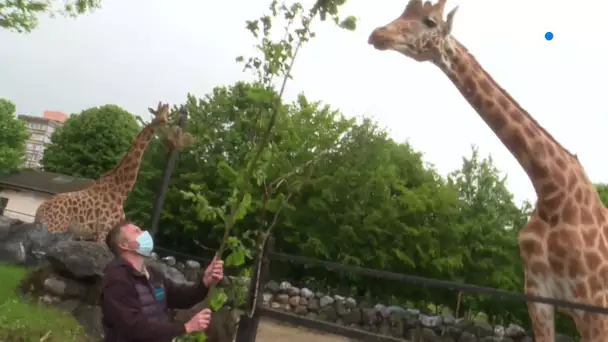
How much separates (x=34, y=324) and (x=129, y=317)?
3228 millimetres

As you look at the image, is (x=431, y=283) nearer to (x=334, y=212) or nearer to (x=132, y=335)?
(x=132, y=335)

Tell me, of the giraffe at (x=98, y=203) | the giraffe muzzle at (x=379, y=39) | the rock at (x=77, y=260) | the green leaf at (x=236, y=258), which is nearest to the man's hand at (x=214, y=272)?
the green leaf at (x=236, y=258)

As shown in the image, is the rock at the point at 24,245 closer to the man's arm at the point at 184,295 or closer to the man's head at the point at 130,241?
the man's arm at the point at 184,295

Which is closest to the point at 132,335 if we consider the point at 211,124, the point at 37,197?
the point at 211,124

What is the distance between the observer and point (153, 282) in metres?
3.05

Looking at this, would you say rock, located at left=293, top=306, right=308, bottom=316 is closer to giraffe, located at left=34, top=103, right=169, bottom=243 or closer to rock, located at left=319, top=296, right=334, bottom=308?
rock, located at left=319, top=296, right=334, bottom=308

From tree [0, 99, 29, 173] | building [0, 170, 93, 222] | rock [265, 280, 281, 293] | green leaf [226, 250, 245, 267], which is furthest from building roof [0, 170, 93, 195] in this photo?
green leaf [226, 250, 245, 267]

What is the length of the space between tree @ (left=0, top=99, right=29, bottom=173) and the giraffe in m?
23.8

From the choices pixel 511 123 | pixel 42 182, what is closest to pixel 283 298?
pixel 511 123

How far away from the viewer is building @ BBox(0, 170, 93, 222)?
24.3 metres

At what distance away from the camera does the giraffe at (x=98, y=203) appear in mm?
8594

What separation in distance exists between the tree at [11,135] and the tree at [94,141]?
3256mm

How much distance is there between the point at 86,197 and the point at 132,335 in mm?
6287

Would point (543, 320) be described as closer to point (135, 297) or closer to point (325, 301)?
point (135, 297)
